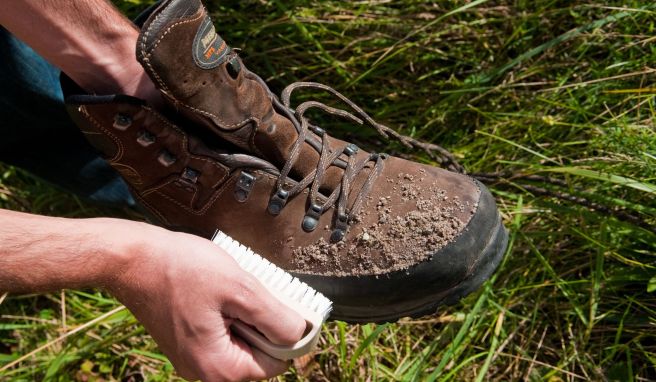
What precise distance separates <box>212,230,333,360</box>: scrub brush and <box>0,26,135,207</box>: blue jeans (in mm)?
546

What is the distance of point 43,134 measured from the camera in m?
1.60

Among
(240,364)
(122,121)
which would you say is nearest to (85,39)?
(122,121)

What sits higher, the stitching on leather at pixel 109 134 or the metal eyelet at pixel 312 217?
the stitching on leather at pixel 109 134

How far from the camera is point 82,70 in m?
1.21

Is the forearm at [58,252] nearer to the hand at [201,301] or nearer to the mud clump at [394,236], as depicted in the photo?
the hand at [201,301]

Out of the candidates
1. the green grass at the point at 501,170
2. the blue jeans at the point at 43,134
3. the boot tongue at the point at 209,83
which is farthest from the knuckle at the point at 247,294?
the blue jeans at the point at 43,134

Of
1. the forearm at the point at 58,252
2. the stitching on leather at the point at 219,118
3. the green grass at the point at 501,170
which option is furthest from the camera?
the green grass at the point at 501,170

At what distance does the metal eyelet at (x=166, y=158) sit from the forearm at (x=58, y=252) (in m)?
0.18

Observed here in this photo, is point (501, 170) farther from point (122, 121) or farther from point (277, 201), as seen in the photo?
point (122, 121)

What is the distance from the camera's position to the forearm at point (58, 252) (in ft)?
3.38

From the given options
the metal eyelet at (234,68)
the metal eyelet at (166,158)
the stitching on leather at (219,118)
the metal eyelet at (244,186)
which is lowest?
the metal eyelet at (244,186)

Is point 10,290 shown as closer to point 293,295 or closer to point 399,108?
point 293,295

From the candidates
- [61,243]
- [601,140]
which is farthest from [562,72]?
[61,243]

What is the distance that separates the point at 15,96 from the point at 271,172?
2.21 ft
